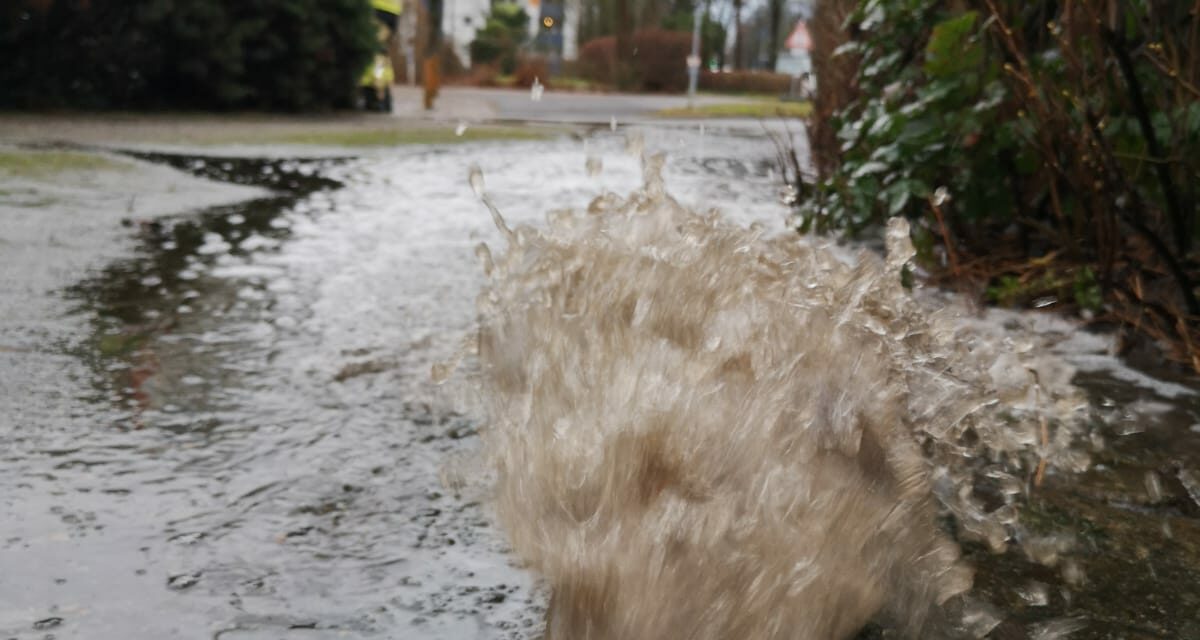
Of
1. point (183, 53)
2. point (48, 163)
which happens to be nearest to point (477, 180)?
point (48, 163)

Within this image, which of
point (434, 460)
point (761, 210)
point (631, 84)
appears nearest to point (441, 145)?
point (761, 210)

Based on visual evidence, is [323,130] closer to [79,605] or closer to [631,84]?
[79,605]

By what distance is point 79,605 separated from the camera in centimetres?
179

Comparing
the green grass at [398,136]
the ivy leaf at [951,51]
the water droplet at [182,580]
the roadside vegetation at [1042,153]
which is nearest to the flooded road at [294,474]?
the water droplet at [182,580]

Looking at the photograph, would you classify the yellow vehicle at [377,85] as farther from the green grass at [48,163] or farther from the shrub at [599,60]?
the shrub at [599,60]

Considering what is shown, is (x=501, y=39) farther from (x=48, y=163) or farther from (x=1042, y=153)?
(x=1042, y=153)

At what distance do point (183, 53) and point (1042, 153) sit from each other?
13.3 metres

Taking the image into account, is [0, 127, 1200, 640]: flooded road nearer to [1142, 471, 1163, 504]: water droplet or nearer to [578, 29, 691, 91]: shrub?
[1142, 471, 1163, 504]: water droplet

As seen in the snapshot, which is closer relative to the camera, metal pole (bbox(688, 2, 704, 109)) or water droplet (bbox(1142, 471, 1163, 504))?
water droplet (bbox(1142, 471, 1163, 504))

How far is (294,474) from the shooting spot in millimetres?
2400

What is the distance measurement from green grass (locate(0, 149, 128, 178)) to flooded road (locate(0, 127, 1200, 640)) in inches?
105

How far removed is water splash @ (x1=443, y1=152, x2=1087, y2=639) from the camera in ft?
5.41

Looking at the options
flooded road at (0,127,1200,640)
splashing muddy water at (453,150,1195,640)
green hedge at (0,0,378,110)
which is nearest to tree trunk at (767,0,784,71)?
green hedge at (0,0,378,110)

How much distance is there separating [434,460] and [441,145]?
29.8 feet
